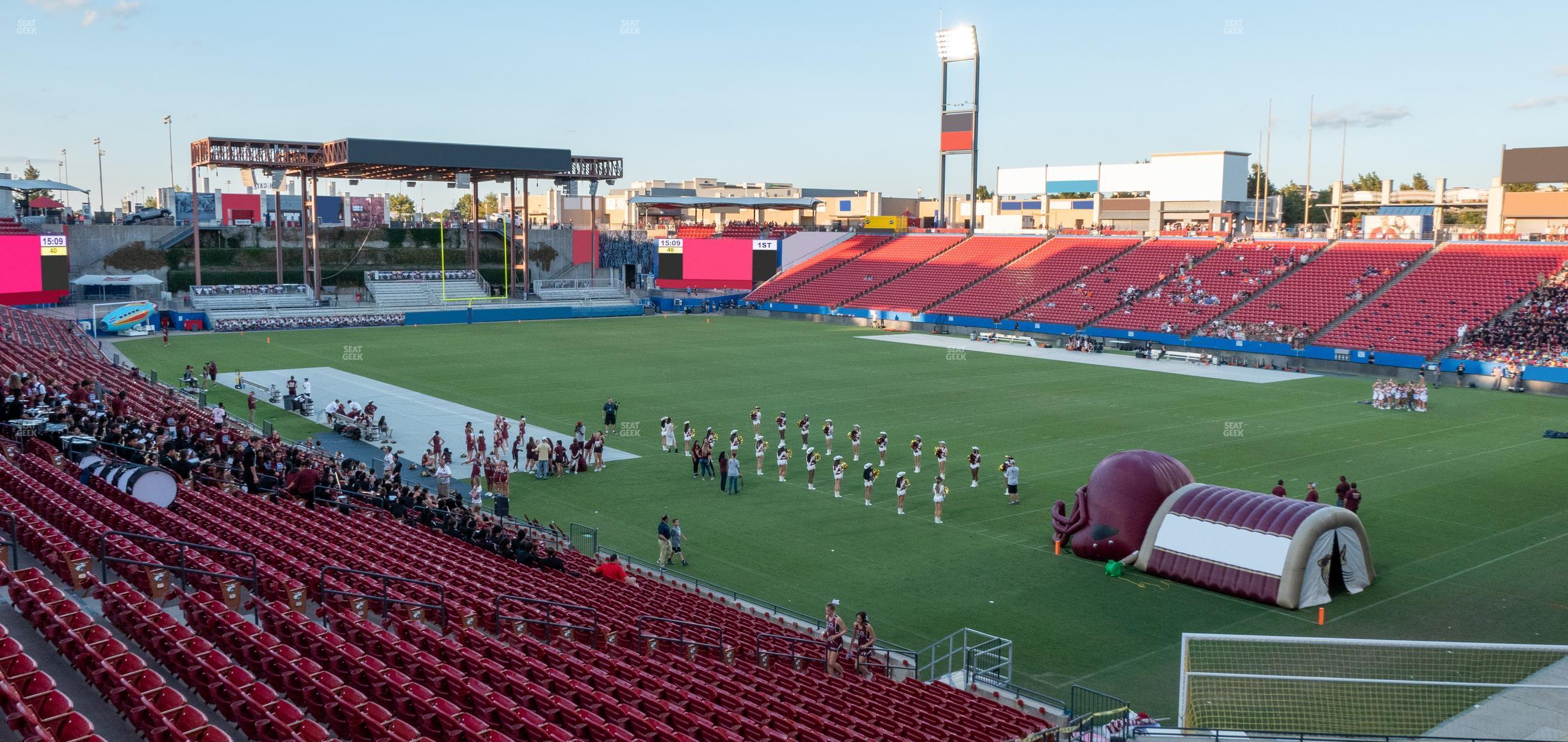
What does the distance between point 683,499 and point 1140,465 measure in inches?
392

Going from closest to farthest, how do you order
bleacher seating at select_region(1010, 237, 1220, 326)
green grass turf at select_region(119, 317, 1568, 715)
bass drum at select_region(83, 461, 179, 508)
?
bass drum at select_region(83, 461, 179, 508) → green grass turf at select_region(119, 317, 1568, 715) → bleacher seating at select_region(1010, 237, 1220, 326)

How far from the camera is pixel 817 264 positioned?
8600cm

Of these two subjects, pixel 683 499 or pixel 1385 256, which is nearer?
pixel 683 499

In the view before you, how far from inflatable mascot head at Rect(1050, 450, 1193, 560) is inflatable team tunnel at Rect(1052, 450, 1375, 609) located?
0.02m

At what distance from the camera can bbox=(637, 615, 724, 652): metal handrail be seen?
14688 millimetres

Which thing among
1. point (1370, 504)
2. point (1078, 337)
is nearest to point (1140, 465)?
point (1370, 504)

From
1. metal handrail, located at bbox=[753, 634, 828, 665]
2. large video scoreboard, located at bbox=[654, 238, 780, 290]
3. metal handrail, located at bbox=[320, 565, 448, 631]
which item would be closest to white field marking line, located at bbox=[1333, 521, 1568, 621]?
metal handrail, located at bbox=[753, 634, 828, 665]

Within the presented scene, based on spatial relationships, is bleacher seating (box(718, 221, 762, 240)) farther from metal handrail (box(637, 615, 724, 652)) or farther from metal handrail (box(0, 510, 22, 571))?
metal handrail (box(0, 510, 22, 571))

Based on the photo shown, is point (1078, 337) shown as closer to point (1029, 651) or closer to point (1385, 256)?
point (1385, 256)

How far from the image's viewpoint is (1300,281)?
200 feet

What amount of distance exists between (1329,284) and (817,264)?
3635 centimetres

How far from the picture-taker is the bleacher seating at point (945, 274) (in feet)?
241

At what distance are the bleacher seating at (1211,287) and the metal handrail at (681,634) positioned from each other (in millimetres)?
46983

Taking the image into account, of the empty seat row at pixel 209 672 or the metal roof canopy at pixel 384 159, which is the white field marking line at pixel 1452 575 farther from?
the metal roof canopy at pixel 384 159
